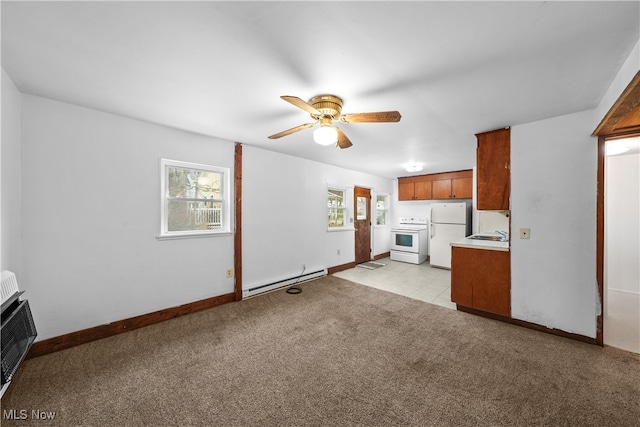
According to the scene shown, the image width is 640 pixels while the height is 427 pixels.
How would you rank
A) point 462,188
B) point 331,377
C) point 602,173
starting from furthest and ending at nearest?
point 462,188, point 602,173, point 331,377

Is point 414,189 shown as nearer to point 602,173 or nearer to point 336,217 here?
point 336,217

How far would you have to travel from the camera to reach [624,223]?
11.7 feet

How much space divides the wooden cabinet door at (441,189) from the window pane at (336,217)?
7.96 ft

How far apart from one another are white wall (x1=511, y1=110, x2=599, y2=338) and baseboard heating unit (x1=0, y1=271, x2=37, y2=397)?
4362 millimetres

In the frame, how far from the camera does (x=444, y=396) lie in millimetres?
1646

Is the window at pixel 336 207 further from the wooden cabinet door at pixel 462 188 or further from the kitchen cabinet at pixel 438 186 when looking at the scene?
the wooden cabinet door at pixel 462 188

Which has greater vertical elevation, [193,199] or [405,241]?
[193,199]

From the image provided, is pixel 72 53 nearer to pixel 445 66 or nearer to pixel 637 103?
pixel 445 66

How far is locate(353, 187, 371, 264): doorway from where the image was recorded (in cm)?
558

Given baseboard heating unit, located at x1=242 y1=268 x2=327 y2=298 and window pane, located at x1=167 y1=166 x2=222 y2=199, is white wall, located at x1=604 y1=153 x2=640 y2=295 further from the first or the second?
window pane, located at x1=167 y1=166 x2=222 y2=199

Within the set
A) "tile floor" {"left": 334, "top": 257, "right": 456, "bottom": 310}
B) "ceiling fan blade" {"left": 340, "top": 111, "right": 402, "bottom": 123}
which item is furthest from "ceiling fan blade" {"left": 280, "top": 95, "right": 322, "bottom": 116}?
"tile floor" {"left": 334, "top": 257, "right": 456, "bottom": 310}

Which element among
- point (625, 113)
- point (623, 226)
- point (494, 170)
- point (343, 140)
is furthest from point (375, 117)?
point (623, 226)

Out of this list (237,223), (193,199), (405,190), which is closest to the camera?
(193,199)

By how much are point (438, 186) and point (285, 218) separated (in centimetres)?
396
